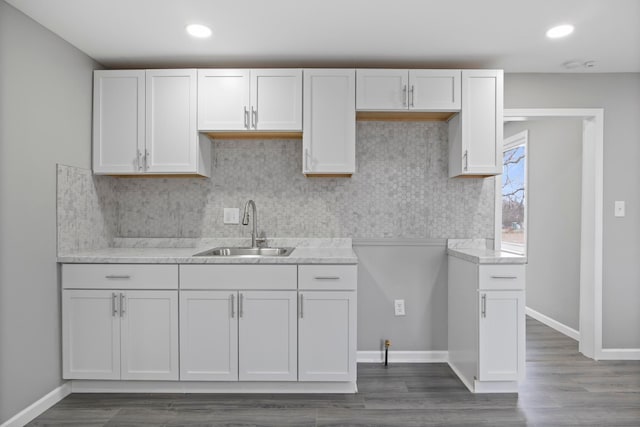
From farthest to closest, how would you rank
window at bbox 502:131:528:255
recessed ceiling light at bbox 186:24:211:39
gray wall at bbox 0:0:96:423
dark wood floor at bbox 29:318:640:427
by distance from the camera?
window at bbox 502:131:528:255 < recessed ceiling light at bbox 186:24:211:39 < dark wood floor at bbox 29:318:640:427 < gray wall at bbox 0:0:96:423

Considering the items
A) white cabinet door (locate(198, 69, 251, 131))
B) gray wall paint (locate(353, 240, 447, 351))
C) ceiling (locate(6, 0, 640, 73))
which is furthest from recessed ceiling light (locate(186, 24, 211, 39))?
gray wall paint (locate(353, 240, 447, 351))

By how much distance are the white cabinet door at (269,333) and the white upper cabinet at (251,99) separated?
1.20m

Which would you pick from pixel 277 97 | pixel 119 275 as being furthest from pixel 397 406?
pixel 277 97

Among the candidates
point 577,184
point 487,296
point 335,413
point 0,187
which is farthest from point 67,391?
point 577,184

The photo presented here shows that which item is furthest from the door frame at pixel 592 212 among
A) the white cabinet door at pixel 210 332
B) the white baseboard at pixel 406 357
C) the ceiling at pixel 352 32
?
the white cabinet door at pixel 210 332

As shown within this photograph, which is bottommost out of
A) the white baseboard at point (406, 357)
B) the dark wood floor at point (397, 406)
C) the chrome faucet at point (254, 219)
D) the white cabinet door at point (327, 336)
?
the dark wood floor at point (397, 406)

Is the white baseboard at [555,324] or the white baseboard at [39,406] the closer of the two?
the white baseboard at [39,406]

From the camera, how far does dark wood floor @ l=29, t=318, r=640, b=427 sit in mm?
2234

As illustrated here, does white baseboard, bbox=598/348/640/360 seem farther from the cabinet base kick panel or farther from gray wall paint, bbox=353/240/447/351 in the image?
the cabinet base kick panel

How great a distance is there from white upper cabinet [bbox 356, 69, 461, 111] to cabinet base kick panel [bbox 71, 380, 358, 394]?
193 centimetres

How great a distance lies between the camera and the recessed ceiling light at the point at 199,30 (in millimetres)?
2389

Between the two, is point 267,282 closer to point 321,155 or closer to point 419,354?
point 321,155

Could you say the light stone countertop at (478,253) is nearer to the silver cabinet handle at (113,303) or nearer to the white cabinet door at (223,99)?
the white cabinet door at (223,99)

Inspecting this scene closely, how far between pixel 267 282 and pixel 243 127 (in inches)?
44.1
